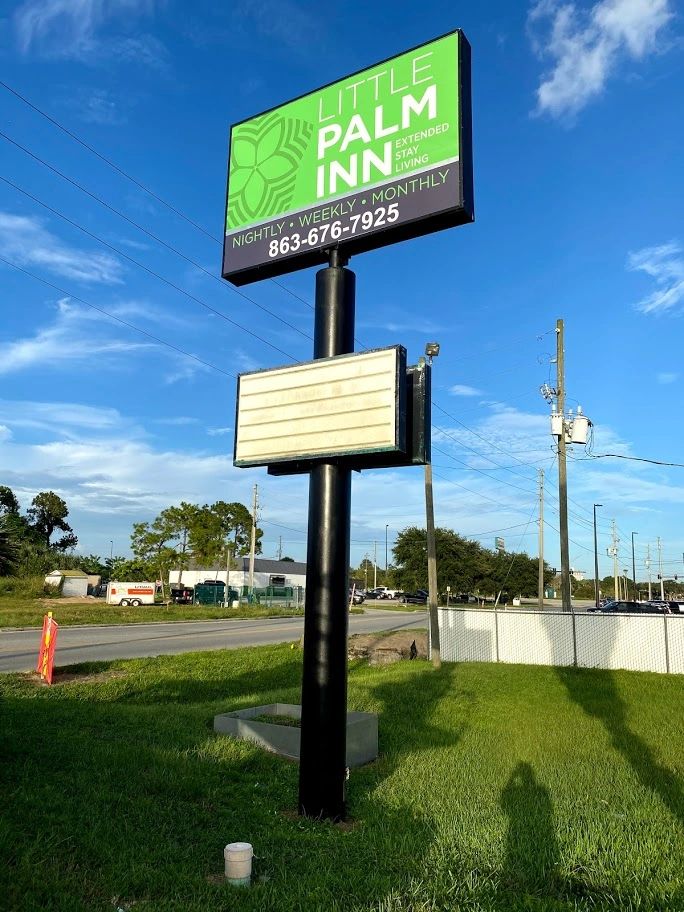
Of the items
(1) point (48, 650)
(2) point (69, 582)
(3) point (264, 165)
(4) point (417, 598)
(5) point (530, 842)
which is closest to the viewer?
(5) point (530, 842)

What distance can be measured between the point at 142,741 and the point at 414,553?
56.5 meters

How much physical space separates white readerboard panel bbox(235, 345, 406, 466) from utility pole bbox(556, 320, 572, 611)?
17.2 m

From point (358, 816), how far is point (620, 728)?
577 centimetres

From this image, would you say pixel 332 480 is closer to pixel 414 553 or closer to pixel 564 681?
pixel 564 681

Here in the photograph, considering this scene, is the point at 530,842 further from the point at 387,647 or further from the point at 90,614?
the point at 90,614

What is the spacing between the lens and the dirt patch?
20.3 meters

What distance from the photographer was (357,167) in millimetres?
7297

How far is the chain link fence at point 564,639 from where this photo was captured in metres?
17.6

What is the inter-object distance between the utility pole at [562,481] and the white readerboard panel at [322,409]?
678 inches

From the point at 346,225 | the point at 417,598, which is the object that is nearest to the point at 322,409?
the point at 346,225

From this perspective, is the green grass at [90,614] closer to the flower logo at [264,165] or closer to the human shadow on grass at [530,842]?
the flower logo at [264,165]

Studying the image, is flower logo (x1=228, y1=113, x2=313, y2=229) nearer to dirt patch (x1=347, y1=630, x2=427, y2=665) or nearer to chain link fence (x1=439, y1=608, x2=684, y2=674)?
dirt patch (x1=347, y1=630, x2=427, y2=665)

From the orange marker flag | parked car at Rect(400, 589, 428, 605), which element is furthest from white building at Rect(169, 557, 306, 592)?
the orange marker flag

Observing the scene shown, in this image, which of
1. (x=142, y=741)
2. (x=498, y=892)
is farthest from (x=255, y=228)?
(x=498, y=892)
